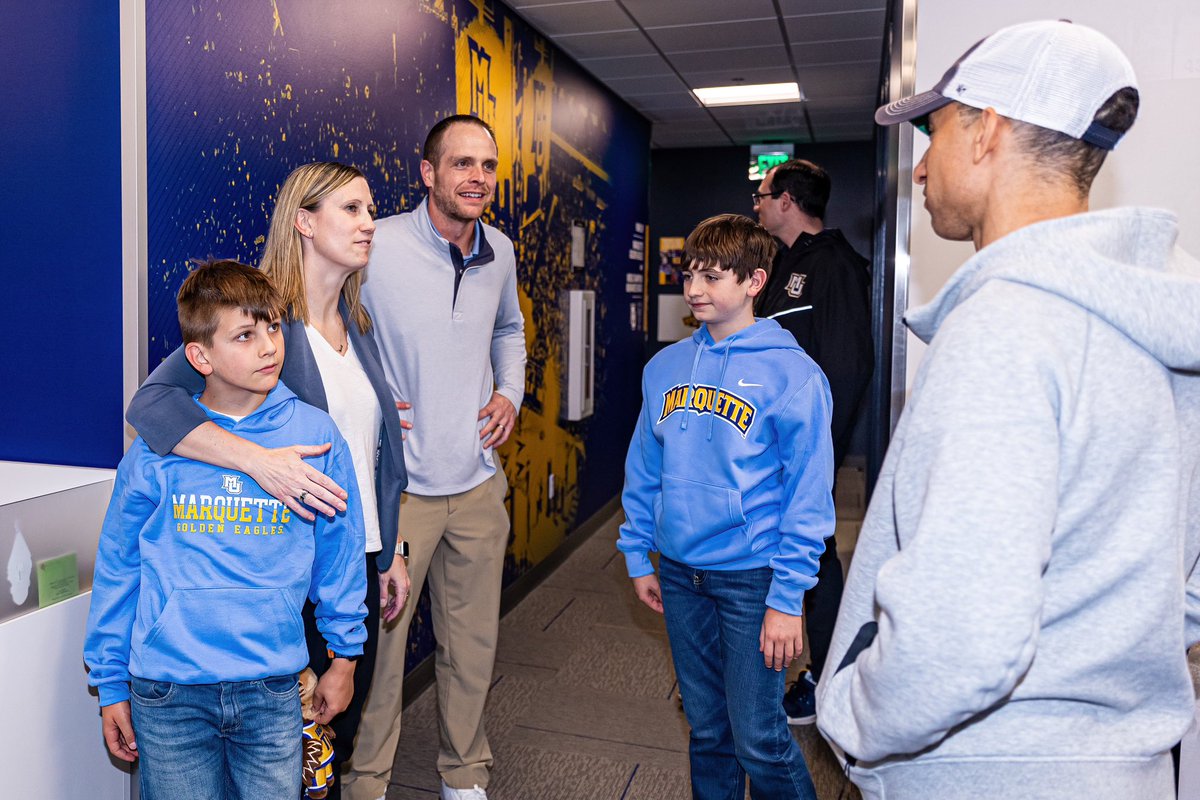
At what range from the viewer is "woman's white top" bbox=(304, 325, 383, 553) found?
1767 mm

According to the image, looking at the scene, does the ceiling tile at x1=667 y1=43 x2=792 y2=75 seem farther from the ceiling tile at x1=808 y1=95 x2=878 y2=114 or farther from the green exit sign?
the green exit sign

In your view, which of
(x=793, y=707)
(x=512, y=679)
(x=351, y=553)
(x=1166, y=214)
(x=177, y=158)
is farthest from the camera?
(x=512, y=679)

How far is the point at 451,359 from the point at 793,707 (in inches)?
65.6

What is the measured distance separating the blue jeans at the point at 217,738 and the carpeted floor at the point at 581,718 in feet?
3.20

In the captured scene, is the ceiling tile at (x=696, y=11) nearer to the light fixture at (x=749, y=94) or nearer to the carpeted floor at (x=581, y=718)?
the light fixture at (x=749, y=94)

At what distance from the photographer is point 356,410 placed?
5.91ft

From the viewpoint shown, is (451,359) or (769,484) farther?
(451,359)

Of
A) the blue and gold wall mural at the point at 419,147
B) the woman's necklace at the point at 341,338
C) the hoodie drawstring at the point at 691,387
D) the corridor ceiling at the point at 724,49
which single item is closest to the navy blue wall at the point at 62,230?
the blue and gold wall mural at the point at 419,147

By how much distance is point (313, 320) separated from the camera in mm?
1818

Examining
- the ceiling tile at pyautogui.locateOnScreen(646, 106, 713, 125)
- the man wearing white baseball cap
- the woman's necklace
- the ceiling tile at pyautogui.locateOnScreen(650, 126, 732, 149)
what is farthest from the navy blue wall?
the ceiling tile at pyautogui.locateOnScreen(650, 126, 732, 149)

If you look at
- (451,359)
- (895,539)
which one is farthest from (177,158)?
(895,539)

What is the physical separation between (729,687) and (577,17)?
315 cm

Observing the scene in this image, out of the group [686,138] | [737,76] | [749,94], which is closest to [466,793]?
[737,76]

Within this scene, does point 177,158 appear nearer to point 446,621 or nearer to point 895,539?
point 446,621
